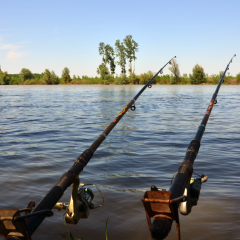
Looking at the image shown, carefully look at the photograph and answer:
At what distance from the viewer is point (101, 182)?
4996mm

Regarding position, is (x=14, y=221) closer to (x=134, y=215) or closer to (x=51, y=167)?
(x=134, y=215)

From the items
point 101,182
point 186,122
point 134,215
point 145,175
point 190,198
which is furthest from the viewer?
point 186,122

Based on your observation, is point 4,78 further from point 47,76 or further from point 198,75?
point 198,75

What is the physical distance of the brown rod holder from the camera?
178 centimetres

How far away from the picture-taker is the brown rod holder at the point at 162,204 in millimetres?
1776

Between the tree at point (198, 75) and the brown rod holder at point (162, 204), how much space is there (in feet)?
197

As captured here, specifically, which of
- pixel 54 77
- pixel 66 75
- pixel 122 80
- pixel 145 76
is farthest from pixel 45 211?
pixel 66 75

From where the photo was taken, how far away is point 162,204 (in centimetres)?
181

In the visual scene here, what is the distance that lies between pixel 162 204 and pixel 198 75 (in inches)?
2397

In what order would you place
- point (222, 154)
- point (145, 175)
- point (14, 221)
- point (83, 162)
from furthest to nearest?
point (222, 154) < point (145, 175) < point (83, 162) < point (14, 221)

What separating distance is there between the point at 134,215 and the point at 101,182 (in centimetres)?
128

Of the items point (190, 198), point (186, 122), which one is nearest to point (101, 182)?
point (190, 198)

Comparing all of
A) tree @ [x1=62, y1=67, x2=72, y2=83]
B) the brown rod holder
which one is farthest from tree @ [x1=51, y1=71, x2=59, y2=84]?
the brown rod holder

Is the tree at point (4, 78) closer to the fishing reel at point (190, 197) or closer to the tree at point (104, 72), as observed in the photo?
the tree at point (104, 72)
